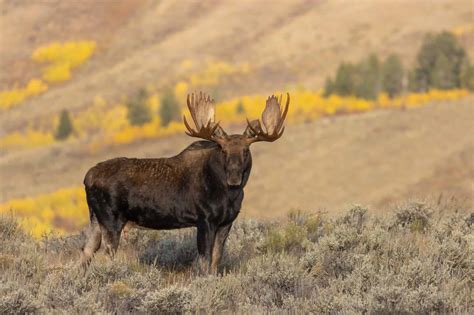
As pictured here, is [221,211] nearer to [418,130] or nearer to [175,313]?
[175,313]

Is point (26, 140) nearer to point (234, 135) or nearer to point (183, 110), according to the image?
point (183, 110)

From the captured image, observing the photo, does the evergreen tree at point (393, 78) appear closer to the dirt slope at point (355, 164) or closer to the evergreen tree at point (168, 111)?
the dirt slope at point (355, 164)

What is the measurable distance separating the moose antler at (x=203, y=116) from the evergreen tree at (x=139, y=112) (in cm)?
9835

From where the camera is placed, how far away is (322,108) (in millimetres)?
104812

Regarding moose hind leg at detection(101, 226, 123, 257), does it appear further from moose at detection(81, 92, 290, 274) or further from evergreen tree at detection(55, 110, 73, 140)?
evergreen tree at detection(55, 110, 73, 140)

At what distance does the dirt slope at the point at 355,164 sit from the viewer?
58844 mm

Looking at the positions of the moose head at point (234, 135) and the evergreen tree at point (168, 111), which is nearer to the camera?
the moose head at point (234, 135)

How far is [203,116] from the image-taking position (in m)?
7.76

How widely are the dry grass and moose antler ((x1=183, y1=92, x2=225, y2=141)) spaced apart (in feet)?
4.76

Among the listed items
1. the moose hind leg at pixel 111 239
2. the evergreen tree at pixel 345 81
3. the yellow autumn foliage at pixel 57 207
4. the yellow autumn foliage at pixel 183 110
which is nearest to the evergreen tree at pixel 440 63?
the yellow autumn foliage at pixel 183 110

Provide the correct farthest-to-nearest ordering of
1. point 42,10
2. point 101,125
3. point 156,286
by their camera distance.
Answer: point 42,10 → point 101,125 → point 156,286

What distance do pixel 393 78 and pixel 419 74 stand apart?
19.9ft

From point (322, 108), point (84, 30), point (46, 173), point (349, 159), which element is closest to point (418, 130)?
point (349, 159)

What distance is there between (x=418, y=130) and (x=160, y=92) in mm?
70597
